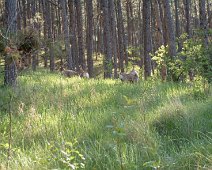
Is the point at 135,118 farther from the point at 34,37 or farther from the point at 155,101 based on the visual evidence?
the point at 34,37

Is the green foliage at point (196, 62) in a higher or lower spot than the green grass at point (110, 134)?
higher

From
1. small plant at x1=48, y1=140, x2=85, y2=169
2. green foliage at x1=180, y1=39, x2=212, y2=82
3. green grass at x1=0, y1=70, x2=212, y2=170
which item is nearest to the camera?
small plant at x1=48, y1=140, x2=85, y2=169

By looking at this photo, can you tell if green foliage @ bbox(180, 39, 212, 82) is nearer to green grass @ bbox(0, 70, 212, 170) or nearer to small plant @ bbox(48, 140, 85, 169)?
green grass @ bbox(0, 70, 212, 170)

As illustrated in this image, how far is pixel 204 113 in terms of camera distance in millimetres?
5234

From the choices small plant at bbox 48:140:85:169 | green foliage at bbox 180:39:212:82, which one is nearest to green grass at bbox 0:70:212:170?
small plant at bbox 48:140:85:169

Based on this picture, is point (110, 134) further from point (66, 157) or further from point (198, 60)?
point (198, 60)

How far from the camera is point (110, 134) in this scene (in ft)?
14.4

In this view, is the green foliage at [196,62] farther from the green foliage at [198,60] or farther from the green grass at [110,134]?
the green grass at [110,134]

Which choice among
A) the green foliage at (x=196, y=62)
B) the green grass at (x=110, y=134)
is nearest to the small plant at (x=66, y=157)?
the green grass at (x=110, y=134)

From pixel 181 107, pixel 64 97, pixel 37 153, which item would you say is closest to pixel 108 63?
pixel 64 97

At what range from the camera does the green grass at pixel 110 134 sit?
3.38 m

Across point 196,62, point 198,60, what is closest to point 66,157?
point 196,62

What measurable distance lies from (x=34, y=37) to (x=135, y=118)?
2.84 metres

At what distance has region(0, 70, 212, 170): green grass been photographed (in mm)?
3381
